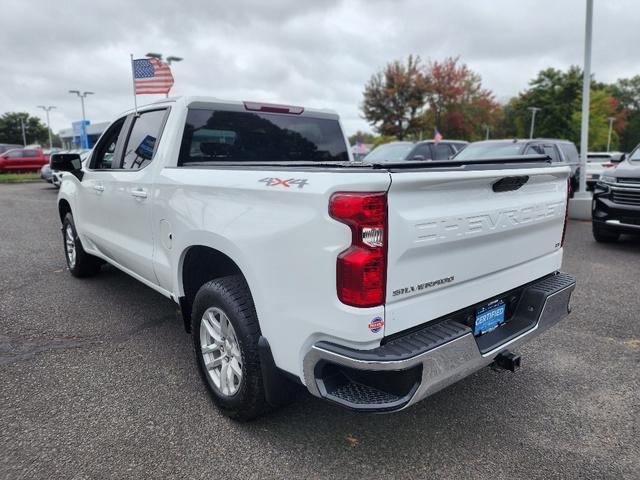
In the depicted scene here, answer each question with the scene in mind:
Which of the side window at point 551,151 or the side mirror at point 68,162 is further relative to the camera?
the side window at point 551,151

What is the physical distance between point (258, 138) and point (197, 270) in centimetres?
122

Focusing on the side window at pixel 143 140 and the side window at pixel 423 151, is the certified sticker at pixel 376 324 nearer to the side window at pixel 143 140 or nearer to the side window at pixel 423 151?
the side window at pixel 143 140

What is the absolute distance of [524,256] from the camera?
2832 millimetres

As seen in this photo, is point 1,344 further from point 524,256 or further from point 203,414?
point 524,256

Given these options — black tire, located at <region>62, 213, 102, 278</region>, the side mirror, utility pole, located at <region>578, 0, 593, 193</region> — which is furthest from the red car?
utility pole, located at <region>578, 0, 593, 193</region>

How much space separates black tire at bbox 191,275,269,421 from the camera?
8.23 feet

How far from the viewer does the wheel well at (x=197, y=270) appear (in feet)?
10.1

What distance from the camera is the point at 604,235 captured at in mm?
7953

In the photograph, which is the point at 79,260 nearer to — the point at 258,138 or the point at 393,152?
the point at 258,138

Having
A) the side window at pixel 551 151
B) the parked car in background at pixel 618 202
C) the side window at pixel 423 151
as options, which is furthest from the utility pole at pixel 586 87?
the parked car in background at pixel 618 202

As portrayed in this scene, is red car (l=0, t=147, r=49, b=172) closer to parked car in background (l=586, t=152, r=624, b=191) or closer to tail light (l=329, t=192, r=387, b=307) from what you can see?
parked car in background (l=586, t=152, r=624, b=191)

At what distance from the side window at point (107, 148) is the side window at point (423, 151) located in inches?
389

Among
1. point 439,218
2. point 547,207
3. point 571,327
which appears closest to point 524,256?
point 547,207

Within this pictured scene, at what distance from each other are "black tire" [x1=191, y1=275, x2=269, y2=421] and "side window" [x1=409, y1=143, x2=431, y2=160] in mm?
11275
